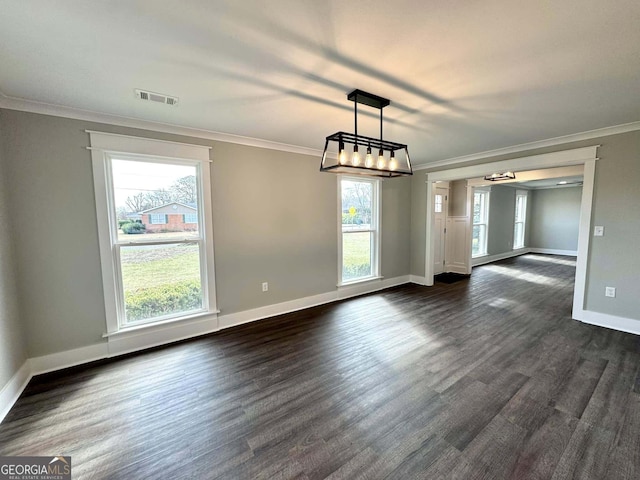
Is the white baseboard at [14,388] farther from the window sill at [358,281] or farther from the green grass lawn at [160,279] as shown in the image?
the window sill at [358,281]

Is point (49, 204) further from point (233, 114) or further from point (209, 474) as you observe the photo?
point (209, 474)

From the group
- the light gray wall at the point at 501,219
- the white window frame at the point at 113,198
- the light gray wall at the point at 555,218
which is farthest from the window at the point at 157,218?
the light gray wall at the point at 555,218

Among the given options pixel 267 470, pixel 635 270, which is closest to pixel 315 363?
pixel 267 470

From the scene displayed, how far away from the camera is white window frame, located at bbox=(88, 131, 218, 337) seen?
2.57m

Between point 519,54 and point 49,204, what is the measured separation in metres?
3.98

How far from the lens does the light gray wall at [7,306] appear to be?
200cm

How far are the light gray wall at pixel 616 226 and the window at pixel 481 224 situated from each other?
4.06 metres

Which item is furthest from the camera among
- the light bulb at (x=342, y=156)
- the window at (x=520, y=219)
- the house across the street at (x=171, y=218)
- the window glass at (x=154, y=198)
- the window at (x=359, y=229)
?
the window at (x=520, y=219)

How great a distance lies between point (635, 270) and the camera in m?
3.08

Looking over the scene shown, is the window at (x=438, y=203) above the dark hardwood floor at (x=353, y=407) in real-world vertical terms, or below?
above

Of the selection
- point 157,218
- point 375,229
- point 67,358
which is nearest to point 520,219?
point 375,229

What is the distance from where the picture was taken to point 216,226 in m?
3.24

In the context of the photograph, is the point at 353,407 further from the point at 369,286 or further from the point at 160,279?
the point at 369,286

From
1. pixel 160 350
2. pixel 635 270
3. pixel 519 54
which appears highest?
pixel 519 54
